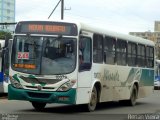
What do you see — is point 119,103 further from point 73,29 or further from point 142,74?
point 73,29

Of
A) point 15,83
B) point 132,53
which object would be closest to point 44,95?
point 15,83

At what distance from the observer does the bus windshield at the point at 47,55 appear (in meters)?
16.0

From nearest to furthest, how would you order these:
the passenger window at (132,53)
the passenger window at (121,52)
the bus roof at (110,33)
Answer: the bus roof at (110,33)
the passenger window at (121,52)
the passenger window at (132,53)

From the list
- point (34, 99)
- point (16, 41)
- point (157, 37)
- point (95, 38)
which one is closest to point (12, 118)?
point (34, 99)

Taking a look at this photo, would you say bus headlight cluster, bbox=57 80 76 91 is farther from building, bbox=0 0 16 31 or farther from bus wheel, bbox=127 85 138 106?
building, bbox=0 0 16 31

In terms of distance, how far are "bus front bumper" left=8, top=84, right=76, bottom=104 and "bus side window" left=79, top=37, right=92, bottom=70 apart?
1022 millimetres

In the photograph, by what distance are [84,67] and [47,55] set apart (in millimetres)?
1325

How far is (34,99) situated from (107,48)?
4.00 metres

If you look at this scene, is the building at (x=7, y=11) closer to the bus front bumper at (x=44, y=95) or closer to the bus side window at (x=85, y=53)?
the bus side window at (x=85, y=53)

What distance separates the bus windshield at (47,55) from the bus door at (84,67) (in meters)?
0.36

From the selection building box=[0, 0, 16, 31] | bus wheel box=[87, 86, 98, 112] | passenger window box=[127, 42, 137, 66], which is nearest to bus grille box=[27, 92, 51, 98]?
bus wheel box=[87, 86, 98, 112]

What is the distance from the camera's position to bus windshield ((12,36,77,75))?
1602 centimetres

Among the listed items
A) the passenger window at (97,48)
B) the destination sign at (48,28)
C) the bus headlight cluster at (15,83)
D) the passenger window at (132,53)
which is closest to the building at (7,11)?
the passenger window at (132,53)

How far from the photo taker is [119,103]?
23.6 m
